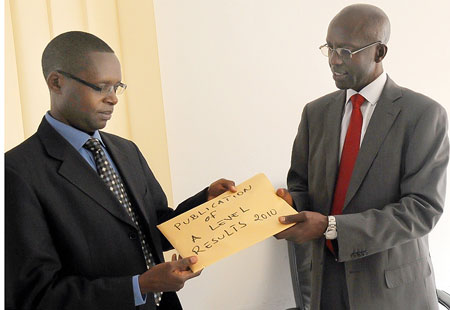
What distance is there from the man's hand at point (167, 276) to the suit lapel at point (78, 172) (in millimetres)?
186

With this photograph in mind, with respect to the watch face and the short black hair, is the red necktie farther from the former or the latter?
the short black hair

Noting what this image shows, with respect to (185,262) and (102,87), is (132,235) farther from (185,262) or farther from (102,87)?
(102,87)

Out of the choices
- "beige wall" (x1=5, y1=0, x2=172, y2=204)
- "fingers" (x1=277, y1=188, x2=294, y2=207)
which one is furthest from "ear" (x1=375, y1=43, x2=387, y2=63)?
"beige wall" (x1=5, y1=0, x2=172, y2=204)

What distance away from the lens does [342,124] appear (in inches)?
69.7

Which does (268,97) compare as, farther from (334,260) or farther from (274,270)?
(334,260)

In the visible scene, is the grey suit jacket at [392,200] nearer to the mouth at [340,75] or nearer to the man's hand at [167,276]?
the mouth at [340,75]

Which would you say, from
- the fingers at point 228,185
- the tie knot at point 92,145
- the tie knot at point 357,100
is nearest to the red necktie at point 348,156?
the tie knot at point 357,100

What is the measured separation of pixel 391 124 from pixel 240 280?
1.61 metres

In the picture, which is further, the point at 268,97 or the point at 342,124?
the point at 268,97

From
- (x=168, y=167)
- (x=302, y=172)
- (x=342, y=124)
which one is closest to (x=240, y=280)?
(x=168, y=167)

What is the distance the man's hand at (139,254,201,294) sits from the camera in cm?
132

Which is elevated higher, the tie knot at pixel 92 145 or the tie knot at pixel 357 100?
the tie knot at pixel 357 100

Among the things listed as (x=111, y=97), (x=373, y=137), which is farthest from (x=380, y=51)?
(x=111, y=97)

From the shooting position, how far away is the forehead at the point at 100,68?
142 centimetres
